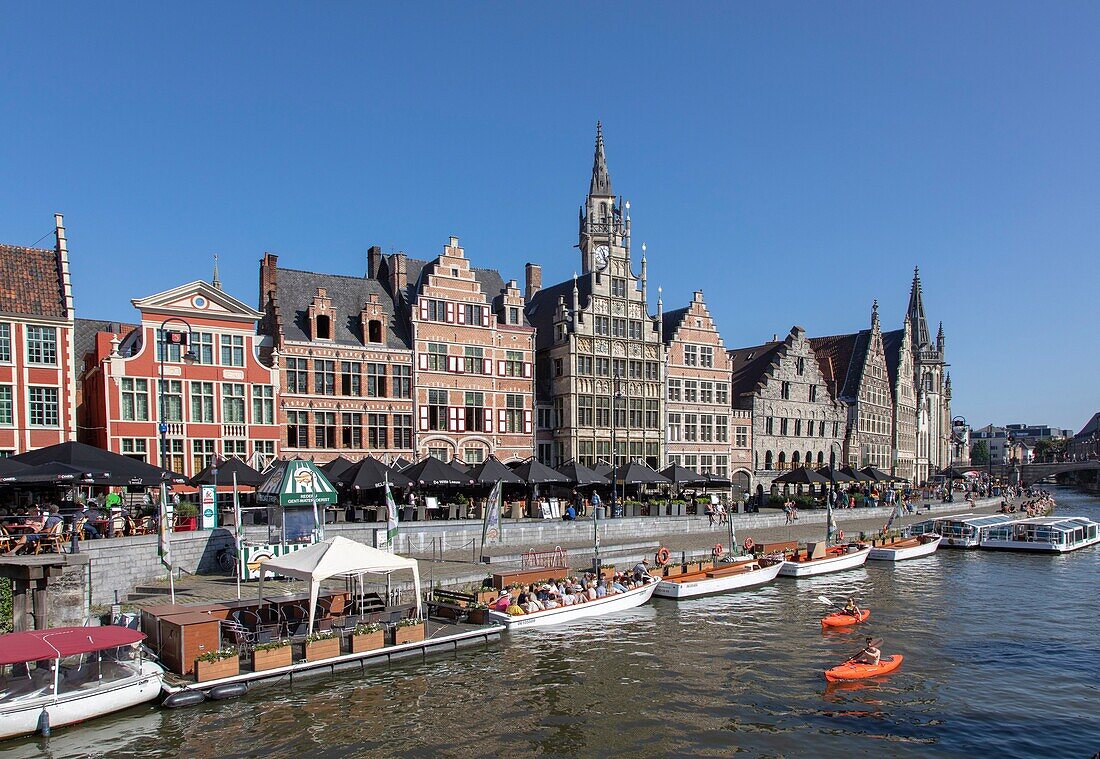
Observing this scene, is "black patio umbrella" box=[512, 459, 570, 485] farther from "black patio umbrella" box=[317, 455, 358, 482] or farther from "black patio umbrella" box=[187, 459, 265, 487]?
"black patio umbrella" box=[187, 459, 265, 487]

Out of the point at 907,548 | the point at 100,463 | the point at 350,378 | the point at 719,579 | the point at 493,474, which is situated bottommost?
the point at 907,548

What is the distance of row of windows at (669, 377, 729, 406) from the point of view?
5888cm

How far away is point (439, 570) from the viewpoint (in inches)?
1185

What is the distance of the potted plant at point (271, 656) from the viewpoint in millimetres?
19578

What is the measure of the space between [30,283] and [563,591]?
2586 cm

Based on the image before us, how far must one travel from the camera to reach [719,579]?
3206cm

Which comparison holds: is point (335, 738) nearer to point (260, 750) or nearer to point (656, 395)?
point (260, 750)

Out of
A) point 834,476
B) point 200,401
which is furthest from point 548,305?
point 200,401

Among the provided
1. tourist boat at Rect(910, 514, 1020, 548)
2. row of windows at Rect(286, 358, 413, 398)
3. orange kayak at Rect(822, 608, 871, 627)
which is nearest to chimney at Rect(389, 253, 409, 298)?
row of windows at Rect(286, 358, 413, 398)

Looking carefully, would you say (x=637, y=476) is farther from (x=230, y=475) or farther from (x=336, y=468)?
(x=230, y=475)

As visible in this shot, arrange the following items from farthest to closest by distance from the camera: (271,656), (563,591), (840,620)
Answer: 1. (563,591)
2. (840,620)
3. (271,656)

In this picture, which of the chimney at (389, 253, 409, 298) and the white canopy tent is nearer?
the white canopy tent

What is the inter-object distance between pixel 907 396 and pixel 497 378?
62382mm

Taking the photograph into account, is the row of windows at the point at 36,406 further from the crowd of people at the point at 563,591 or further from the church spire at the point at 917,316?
the church spire at the point at 917,316
